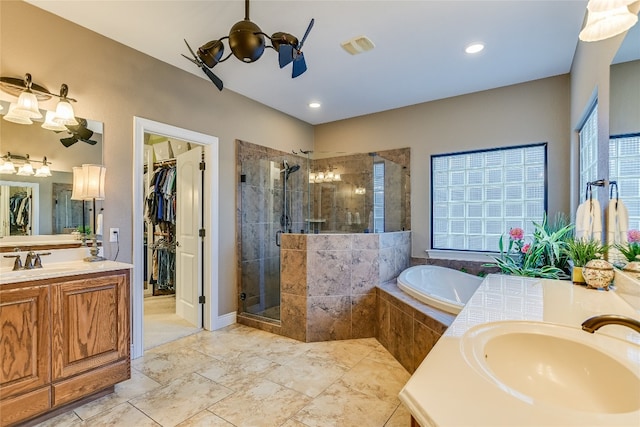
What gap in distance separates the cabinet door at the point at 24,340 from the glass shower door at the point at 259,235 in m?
1.99

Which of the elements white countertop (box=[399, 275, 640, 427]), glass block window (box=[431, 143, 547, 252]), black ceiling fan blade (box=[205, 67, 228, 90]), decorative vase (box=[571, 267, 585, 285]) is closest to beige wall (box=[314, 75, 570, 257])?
glass block window (box=[431, 143, 547, 252])

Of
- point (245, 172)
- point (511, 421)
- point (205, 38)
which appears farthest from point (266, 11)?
point (511, 421)

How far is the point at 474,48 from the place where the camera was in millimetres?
2695

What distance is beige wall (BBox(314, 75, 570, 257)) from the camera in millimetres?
3238

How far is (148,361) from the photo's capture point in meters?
2.65

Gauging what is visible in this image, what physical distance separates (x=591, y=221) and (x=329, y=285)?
215cm

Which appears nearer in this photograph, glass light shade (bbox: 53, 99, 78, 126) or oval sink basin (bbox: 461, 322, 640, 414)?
oval sink basin (bbox: 461, 322, 640, 414)

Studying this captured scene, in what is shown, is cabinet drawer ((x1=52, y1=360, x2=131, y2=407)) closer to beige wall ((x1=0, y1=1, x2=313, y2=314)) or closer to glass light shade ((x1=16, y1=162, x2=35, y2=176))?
beige wall ((x1=0, y1=1, x2=313, y2=314))

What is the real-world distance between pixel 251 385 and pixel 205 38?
9.21 ft

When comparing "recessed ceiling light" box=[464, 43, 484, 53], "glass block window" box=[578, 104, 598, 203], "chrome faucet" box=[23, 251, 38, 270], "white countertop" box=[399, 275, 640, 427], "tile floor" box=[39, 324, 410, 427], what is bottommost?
"tile floor" box=[39, 324, 410, 427]

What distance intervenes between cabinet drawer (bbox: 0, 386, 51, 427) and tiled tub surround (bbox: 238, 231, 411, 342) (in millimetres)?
1875

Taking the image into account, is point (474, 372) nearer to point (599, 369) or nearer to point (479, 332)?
point (479, 332)

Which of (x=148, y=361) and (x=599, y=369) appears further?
(x=148, y=361)

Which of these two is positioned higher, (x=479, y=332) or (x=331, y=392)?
(x=479, y=332)
